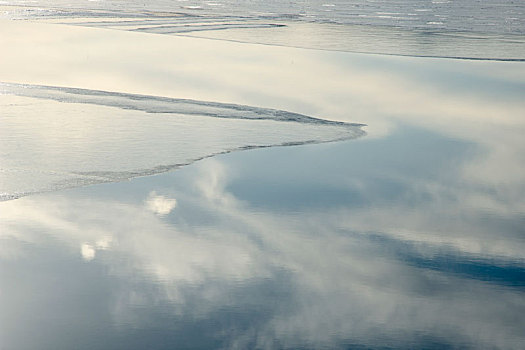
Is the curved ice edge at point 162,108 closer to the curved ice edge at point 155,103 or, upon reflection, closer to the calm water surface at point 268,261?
the curved ice edge at point 155,103

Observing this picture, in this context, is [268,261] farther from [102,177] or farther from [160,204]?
[102,177]

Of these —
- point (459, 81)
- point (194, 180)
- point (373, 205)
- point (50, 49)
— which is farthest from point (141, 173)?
point (50, 49)

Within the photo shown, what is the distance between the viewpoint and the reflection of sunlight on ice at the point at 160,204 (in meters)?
6.95

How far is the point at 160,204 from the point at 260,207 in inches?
33.3

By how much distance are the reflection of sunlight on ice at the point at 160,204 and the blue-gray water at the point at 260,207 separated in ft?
0.10

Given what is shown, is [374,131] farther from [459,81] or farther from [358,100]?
[459,81]

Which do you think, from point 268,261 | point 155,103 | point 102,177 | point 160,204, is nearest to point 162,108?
point 155,103

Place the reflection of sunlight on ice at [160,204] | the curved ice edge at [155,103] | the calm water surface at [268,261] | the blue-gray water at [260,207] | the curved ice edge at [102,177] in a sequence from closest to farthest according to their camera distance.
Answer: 1. the calm water surface at [268,261]
2. the blue-gray water at [260,207]
3. the reflection of sunlight on ice at [160,204]
4. the curved ice edge at [102,177]
5. the curved ice edge at [155,103]

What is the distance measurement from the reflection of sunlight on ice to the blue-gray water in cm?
3

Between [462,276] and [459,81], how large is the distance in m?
8.76

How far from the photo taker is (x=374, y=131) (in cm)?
1023

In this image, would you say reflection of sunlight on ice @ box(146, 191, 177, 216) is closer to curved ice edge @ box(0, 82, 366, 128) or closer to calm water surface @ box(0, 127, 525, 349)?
calm water surface @ box(0, 127, 525, 349)

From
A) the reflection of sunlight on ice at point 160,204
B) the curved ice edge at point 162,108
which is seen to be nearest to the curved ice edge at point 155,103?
the curved ice edge at point 162,108

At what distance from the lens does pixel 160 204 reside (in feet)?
23.4
